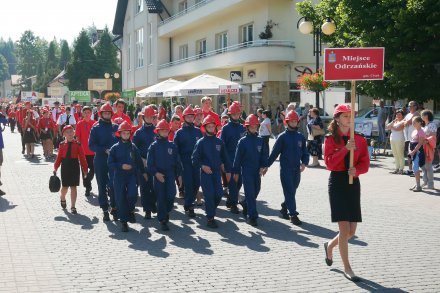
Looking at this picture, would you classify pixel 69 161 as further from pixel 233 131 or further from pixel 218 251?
pixel 218 251

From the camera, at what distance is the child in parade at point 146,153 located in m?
10.3

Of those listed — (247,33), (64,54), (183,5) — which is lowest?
(247,33)

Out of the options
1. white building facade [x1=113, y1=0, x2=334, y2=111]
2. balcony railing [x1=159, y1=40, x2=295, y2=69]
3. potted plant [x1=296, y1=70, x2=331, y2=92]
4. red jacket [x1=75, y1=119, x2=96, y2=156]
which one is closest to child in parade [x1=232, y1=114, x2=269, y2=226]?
red jacket [x1=75, y1=119, x2=96, y2=156]

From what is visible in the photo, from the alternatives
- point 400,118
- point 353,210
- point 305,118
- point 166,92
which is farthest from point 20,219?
point 305,118

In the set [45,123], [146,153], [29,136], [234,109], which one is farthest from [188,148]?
[29,136]

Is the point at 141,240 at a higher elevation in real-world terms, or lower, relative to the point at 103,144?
lower

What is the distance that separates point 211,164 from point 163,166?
2.61ft

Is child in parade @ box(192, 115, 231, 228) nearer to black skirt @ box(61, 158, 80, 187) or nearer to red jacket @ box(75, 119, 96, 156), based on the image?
black skirt @ box(61, 158, 80, 187)

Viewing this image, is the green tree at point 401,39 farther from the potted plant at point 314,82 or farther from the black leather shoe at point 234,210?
the black leather shoe at point 234,210

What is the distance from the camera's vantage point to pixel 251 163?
9711mm

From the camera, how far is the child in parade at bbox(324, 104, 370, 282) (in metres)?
6.48

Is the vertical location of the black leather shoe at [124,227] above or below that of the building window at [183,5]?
below

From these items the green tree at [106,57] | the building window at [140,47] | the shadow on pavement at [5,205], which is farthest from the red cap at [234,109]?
the green tree at [106,57]

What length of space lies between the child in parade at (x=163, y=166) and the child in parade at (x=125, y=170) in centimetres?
27
